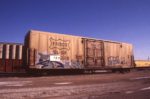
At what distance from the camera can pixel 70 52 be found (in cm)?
1853

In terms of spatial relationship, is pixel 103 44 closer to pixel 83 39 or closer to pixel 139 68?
pixel 83 39

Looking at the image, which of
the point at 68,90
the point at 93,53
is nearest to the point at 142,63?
the point at 93,53

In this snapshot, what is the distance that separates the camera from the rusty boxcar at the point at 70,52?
53.7 feet

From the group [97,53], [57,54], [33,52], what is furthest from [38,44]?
[97,53]

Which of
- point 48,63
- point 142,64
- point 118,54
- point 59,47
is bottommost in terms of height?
point 142,64

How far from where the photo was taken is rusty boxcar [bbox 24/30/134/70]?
16375 millimetres

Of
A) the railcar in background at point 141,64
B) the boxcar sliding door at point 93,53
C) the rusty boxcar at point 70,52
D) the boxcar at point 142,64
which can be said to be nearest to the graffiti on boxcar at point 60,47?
the rusty boxcar at point 70,52

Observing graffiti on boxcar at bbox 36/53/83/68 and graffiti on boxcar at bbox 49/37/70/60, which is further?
graffiti on boxcar at bbox 49/37/70/60

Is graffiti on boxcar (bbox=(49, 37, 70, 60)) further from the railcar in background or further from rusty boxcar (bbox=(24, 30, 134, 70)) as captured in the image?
the railcar in background

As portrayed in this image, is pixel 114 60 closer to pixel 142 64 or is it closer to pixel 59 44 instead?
pixel 59 44

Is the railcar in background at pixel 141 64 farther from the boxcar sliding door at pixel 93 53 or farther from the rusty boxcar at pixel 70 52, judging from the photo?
the boxcar sliding door at pixel 93 53

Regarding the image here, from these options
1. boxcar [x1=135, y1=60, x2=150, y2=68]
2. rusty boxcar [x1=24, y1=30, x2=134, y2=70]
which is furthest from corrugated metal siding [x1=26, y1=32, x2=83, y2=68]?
boxcar [x1=135, y1=60, x2=150, y2=68]

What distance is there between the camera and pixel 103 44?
70.3 ft

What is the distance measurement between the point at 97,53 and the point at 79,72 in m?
2.95
